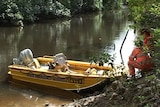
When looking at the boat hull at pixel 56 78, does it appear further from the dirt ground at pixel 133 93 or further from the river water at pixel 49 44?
the dirt ground at pixel 133 93

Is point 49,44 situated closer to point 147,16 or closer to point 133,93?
point 133,93

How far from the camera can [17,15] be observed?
31.2 meters

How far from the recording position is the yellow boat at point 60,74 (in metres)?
11.4

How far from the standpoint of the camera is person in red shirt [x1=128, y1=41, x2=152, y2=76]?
6398mm

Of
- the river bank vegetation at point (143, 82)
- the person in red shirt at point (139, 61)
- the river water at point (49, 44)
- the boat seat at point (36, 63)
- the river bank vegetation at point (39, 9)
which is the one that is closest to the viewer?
the river bank vegetation at point (143, 82)

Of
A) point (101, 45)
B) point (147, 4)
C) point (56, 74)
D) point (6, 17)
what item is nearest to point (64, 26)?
point (6, 17)

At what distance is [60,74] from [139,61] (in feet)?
17.7

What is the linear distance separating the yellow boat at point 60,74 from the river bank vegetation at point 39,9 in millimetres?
18710

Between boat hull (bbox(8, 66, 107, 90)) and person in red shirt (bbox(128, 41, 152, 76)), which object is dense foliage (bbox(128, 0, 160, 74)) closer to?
person in red shirt (bbox(128, 41, 152, 76))

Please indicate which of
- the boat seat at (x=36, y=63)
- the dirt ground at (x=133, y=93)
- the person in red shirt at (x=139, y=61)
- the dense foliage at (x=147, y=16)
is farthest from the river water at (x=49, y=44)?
the dense foliage at (x=147, y=16)

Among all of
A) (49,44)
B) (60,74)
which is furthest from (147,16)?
(49,44)

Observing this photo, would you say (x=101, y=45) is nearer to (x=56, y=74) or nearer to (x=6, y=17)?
(x=56, y=74)

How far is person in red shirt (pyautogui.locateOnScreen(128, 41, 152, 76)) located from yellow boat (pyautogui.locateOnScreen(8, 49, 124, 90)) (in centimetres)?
359

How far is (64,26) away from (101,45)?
11212 mm
